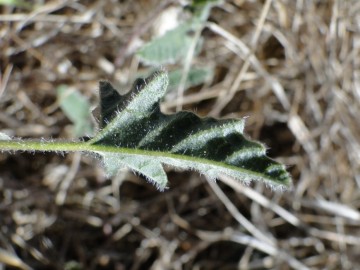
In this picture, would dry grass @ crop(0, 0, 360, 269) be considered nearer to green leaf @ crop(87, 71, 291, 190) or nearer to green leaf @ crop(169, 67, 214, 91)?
green leaf @ crop(169, 67, 214, 91)

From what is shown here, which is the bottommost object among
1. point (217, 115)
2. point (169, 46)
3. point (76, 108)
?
point (217, 115)

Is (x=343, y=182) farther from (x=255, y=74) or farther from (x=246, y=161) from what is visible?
(x=246, y=161)

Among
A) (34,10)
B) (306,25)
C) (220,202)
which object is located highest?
(34,10)

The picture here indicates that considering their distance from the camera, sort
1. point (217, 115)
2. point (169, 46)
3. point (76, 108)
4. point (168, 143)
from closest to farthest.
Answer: point (168, 143), point (169, 46), point (76, 108), point (217, 115)

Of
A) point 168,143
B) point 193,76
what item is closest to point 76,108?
point 193,76

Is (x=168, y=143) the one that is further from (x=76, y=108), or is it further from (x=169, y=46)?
(x=76, y=108)

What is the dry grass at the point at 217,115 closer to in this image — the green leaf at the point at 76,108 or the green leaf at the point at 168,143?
the green leaf at the point at 76,108

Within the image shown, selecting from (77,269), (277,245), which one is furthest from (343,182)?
(77,269)
